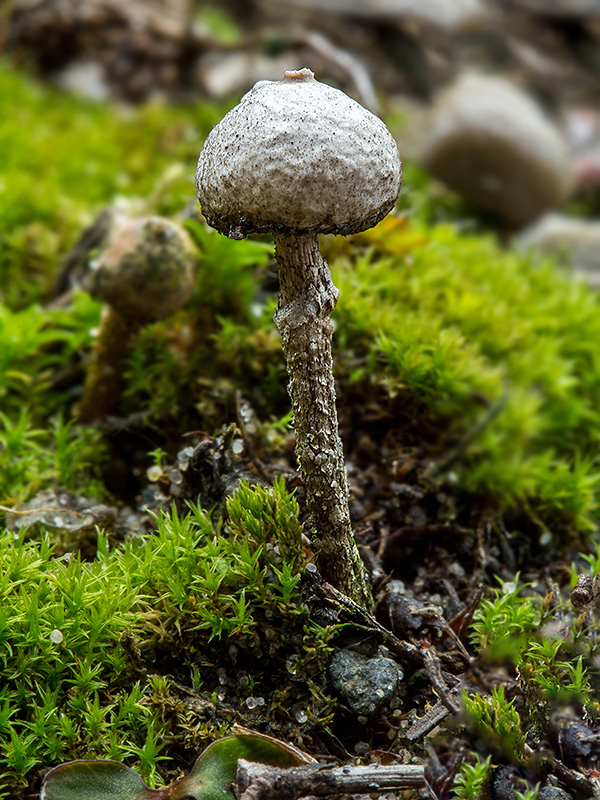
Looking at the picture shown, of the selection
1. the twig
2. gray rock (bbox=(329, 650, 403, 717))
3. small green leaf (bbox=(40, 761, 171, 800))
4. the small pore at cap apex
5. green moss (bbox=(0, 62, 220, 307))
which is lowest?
small green leaf (bbox=(40, 761, 171, 800))

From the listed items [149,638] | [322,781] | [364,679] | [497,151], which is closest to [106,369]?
[149,638]

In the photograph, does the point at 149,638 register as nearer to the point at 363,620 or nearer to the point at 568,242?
the point at 363,620

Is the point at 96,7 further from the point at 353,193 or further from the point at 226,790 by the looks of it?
the point at 226,790

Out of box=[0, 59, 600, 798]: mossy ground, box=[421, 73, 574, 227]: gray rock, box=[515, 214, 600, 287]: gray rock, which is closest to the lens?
box=[0, 59, 600, 798]: mossy ground

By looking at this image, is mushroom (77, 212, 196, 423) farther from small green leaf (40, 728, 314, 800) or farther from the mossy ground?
small green leaf (40, 728, 314, 800)

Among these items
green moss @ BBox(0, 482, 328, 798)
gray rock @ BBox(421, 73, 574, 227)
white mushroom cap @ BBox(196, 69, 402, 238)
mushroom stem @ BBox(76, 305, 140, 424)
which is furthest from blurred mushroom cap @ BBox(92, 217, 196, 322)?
gray rock @ BBox(421, 73, 574, 227)

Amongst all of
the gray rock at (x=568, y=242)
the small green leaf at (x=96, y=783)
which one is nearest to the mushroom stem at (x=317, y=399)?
the small green leaf at (x=96, y=783)
